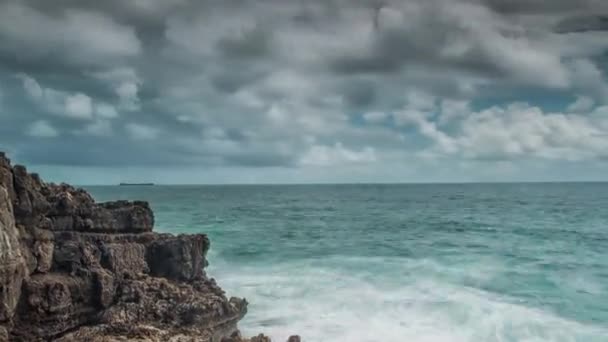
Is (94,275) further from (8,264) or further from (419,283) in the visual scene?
(419,283)

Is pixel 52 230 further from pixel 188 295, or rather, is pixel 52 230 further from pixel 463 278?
pixel 463 278

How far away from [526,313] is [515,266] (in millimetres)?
12451

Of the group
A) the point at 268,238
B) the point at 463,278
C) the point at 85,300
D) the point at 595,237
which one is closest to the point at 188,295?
the point at 85,300

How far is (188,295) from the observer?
48.6ft

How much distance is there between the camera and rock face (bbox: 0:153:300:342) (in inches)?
485

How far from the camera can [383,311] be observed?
2380cm

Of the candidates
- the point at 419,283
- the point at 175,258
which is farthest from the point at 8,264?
the point at 419,283

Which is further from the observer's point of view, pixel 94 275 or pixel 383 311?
pixel 383 311

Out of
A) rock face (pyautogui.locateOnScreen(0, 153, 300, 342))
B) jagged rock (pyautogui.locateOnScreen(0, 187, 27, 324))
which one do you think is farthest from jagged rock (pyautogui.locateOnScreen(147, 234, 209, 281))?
jagged rock (pyautogui.locateOnScreen(0, 187, 27, 324))

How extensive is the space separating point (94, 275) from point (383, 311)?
537 inches

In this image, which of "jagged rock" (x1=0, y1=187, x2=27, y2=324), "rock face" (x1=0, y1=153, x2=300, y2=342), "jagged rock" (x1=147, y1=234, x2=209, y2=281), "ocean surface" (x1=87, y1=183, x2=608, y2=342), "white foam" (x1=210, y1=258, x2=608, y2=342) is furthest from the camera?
"ocean surface" (x1=87, y1=183, x2=608, y2=342)

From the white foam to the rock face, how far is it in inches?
200

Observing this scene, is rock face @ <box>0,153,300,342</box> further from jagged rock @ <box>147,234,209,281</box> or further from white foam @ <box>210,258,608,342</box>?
white foam @ <box>210,258,608,342</box>

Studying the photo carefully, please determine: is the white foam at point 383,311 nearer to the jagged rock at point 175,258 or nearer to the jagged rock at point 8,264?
the jagged rock at point 175,258
